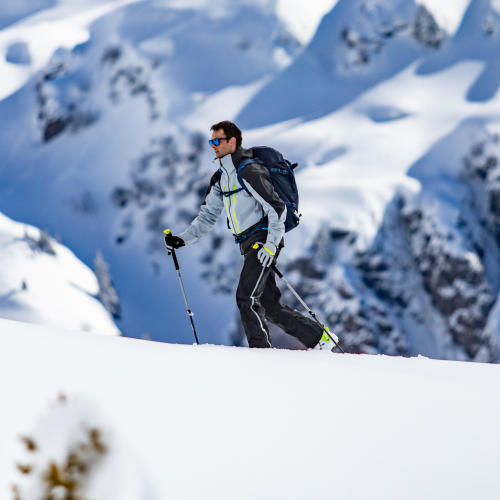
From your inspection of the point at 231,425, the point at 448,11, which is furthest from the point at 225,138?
the point at 448,11

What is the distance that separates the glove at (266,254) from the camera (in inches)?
258

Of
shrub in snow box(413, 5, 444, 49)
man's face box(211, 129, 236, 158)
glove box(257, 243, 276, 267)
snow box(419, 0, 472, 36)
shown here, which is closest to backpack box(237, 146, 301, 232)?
man's face box(211, 129, 236, 158)

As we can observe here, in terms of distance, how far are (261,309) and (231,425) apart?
311 cm

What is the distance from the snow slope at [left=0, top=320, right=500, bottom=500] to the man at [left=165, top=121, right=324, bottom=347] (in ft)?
6.54

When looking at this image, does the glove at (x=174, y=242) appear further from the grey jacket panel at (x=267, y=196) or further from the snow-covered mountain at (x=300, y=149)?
the snow-covered mountain at (x=300, y=149)

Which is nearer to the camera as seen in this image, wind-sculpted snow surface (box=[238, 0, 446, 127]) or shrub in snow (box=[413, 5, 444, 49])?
wind-sculpted snow surface (box=[238, 0, 446, 127])

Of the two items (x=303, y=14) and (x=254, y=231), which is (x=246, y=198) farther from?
(x=303, y=14)

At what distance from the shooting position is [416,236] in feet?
355

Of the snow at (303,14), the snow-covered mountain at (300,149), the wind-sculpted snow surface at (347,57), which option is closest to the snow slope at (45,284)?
the snow-covered mountain at (300,149)

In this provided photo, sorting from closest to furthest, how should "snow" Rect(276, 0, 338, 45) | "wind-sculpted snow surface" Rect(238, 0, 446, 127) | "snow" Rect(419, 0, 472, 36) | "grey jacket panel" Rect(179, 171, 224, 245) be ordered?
1. "grey jacket panel" Rect(179, 171, 224, 245)
2. "wind-sculpted snow surface" Rect(238, 0, 446, 127)
3. "snow" Rect(419, 0, 472, 36)
4. "snow" Rect(276, 0, 338, 45)

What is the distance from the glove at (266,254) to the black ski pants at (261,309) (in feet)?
0.31

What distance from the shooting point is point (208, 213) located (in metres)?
7.26

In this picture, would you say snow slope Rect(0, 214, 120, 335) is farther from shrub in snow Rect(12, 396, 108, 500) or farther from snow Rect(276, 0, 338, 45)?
shrub in snow Rect(12, 396, 108, 500)

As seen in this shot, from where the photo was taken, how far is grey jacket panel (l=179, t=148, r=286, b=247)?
21.4 feet
